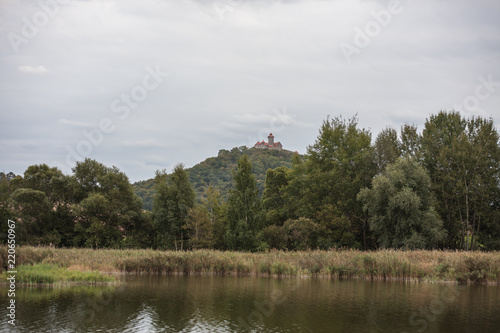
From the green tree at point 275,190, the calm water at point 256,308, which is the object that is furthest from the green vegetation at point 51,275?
the green tree at point 275,190

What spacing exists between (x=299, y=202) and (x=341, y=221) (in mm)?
8328

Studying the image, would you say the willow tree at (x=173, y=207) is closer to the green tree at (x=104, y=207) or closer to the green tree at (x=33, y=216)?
the green tree at (x=104, y=207)

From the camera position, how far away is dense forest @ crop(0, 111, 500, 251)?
173ft

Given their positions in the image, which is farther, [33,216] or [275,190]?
[275,190]

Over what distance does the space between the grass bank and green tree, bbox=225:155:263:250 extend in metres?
11.5

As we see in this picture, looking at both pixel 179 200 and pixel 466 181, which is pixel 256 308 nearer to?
pixel 179 200

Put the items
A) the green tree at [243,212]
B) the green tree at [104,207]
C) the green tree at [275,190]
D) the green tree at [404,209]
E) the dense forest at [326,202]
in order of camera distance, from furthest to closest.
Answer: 1. the green tree at [275,190]
2. the green tree at [104,207]
3. the green tree at [243,212]
4. the dense forest at [326,202]
5. the green tree at [404,209]

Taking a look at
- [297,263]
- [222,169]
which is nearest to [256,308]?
[297,263]

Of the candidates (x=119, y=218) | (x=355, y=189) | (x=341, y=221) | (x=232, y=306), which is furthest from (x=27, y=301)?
(x=355, y=189)

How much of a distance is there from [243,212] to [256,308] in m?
31.9

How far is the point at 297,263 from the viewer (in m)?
40.1

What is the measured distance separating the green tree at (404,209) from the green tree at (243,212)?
1357cm

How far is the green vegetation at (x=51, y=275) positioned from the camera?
3094 centimetres

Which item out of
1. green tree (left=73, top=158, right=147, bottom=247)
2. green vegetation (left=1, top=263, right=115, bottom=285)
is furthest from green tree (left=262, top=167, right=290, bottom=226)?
green vegetation (left=1, top=263, right=115, bottom=285)
